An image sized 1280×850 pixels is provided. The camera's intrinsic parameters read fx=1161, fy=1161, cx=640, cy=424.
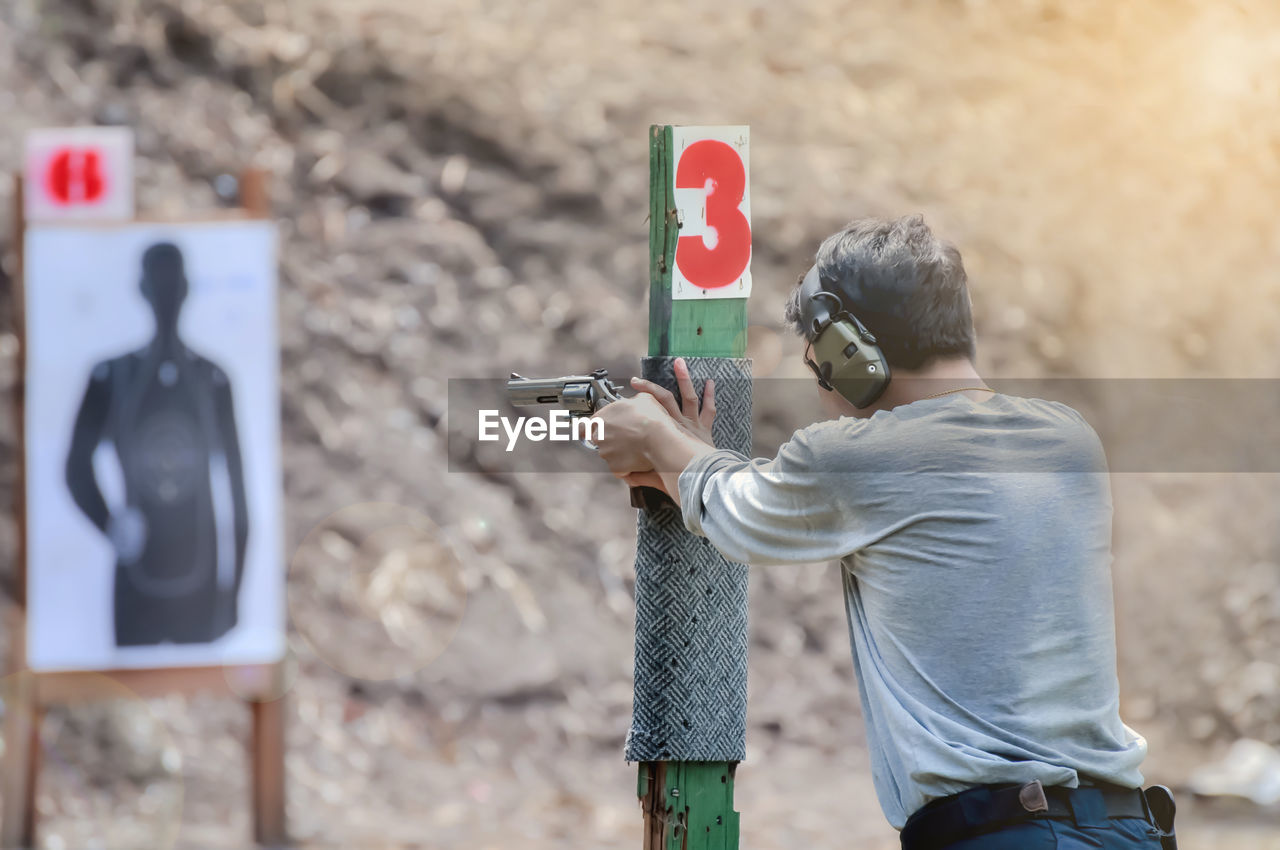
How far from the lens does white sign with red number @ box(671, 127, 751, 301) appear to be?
2.28 meters

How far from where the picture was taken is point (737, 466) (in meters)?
1.80

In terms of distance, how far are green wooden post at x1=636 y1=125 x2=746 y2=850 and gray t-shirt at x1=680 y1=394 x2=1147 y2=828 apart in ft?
2.00

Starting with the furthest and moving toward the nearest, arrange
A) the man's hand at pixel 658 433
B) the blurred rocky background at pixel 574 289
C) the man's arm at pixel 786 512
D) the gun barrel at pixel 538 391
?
the blurred rocky background at pixel 574 289, the gun barrel at pixel 538 391, the man's hand at pixel 658 433, the man's arm at pixel 786 512

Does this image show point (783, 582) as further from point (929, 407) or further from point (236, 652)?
point (929, 407)

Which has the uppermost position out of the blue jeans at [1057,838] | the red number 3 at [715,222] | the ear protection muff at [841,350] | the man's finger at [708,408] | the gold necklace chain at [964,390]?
the red number 3 at [715,222]

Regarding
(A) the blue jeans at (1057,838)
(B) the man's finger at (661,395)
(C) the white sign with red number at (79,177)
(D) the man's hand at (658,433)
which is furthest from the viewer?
(C) the white sign with red number at (79,177)

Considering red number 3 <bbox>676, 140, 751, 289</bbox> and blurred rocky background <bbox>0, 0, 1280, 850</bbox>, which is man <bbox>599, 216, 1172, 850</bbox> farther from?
blurred rocky background <bbox>0, 0, 1280, 850</bbox>

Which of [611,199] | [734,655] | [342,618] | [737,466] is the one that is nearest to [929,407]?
[737,466]

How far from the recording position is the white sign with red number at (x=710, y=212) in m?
2.28

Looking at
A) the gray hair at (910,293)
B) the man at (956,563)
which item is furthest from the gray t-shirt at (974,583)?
the gray hair at (910,293)

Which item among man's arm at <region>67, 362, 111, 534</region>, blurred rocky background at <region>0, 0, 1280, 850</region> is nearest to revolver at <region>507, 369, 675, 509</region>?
blurred rocky background at <region>0, 0, 1280, 850</region>

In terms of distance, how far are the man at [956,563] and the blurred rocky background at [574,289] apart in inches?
140

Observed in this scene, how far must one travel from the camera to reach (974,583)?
153cm

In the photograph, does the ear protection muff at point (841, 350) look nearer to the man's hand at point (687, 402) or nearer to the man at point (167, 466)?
the man's hand at point (687, 402)
